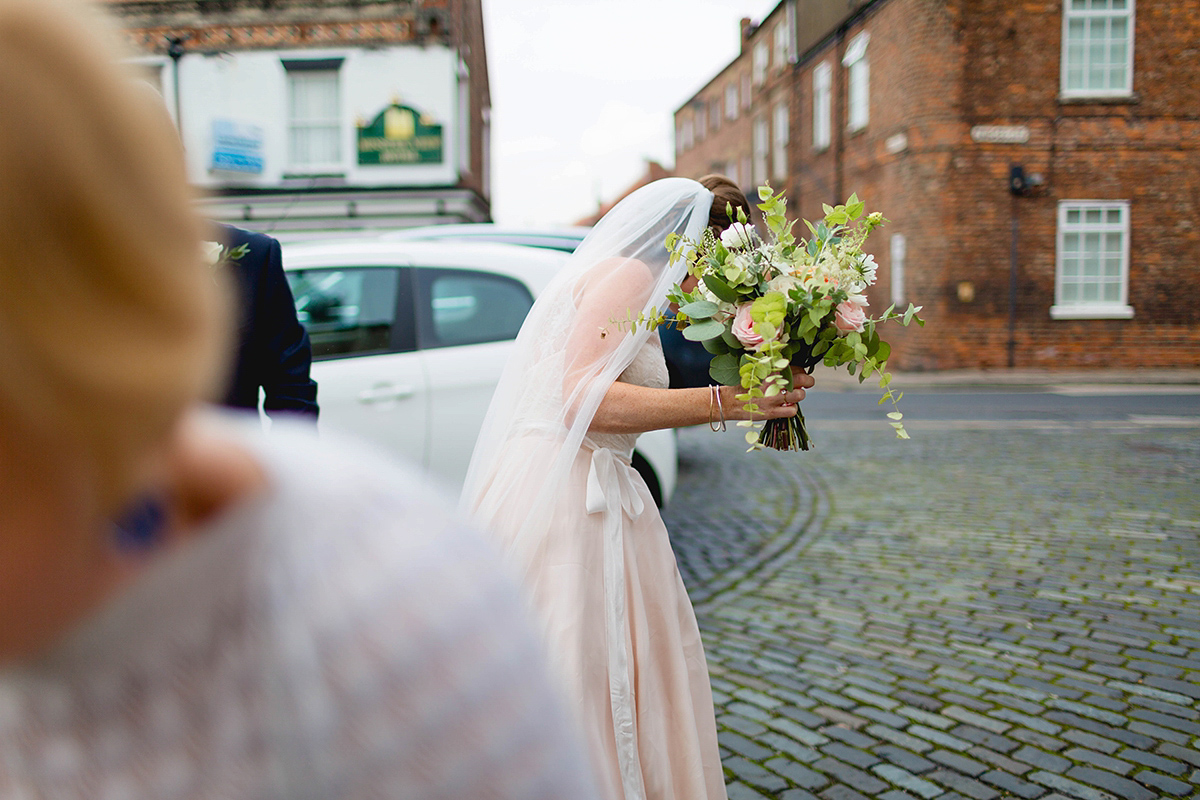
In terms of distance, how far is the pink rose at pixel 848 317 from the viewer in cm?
237

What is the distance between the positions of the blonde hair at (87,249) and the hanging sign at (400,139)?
18369 millimetres

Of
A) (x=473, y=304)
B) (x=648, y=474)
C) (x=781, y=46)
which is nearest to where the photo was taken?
(x=473, y=304)

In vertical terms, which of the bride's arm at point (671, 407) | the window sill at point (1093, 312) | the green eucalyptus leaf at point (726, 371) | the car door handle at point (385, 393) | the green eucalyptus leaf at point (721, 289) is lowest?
the car door handle at point (385, 393)

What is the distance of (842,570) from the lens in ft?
17.8

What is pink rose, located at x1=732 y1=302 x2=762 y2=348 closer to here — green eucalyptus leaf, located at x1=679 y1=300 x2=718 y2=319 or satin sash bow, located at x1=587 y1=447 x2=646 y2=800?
green eucalyptus leaf, located at x1=679 y1=300 x2=718 y2=319

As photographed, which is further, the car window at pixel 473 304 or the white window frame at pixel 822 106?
the white window frame at pixel 822 106

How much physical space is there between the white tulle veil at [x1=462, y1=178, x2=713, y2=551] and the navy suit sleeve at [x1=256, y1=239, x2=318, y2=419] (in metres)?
0.58

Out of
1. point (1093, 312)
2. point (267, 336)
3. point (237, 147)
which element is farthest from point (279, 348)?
point (1093, 312)

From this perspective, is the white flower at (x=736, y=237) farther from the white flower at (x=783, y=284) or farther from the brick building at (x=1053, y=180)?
the brick building at (x=1053, y=180)

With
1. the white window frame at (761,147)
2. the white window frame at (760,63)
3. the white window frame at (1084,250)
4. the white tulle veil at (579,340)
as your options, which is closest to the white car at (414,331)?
the white tulle veil at (579,340)

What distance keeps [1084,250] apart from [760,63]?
14729 millimetres

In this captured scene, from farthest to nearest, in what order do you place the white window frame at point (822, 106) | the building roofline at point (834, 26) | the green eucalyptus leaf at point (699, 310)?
the white window frame at point (822, 106) < the building roofline at point (834, 26) < the green eucalyptus leaf at point (699, 310)

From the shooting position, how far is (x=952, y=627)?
443 cm

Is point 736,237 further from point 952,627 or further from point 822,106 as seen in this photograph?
point 822,106
